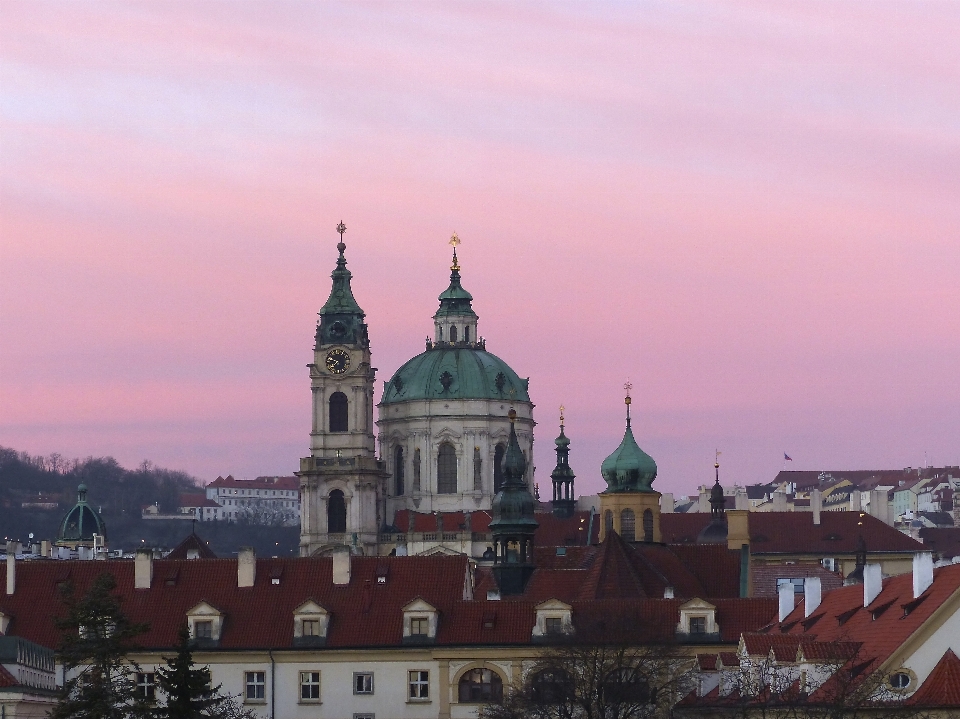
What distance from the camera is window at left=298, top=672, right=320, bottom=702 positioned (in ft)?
336

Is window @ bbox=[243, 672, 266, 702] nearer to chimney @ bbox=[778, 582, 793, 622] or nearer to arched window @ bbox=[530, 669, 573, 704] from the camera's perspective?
arched window @ bbox=[530, 669, 573, 704]

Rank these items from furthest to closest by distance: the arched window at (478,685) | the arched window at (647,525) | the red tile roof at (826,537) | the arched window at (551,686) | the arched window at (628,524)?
the red tile roof at (826,537), the arched window at (628,524), the arched window at (647,525), the arched window at (478,685), the arched window at (551,686)

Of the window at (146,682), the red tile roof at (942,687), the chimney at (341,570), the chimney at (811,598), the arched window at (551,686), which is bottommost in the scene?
the red tile roof at (942,687)

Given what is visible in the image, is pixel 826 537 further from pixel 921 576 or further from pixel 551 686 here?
pixel 921 576

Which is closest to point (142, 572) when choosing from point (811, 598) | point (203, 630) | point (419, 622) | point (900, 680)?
point (203, 630)

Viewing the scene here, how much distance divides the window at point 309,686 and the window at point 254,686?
4.50 ft

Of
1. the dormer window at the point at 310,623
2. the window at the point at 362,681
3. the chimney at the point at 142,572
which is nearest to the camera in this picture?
the window at the point at 362,681

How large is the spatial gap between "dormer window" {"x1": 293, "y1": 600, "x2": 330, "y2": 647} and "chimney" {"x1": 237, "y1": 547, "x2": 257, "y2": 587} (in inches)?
142

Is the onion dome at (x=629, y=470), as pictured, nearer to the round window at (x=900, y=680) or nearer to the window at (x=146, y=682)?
the window at (x=146, y=682)

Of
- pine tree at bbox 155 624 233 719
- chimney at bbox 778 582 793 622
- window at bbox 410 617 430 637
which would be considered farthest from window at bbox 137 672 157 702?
chimney at bbox 778 582 793 622

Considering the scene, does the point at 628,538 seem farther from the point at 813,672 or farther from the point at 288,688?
the point at 813,672

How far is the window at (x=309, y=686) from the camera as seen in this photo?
102m

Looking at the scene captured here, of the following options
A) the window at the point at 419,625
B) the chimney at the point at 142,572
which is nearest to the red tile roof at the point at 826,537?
the chimney at the point at 142,572

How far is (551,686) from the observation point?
91812mm
